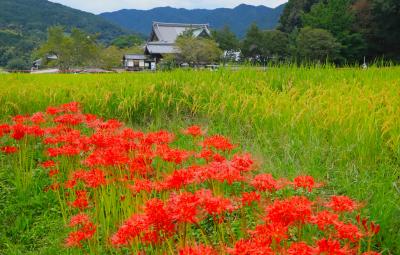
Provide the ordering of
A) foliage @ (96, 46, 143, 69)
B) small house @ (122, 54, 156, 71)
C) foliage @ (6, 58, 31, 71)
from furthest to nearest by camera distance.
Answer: foliage @ (6, 58, 31, 71) < small house @ (122, 54, 156, 71) < foliage @ (96, 46, 143, 69)

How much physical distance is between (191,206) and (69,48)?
36.3 metres

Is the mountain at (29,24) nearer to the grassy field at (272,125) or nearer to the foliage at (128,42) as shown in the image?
the foliage at (128,42)

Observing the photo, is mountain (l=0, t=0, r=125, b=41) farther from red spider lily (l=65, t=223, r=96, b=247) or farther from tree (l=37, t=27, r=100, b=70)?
red spider lily (l=65, t=223, r=96, b=247)

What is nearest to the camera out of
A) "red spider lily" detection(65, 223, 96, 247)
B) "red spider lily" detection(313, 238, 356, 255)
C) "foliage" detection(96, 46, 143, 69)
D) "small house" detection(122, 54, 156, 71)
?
"red spider lily" detection(313, 238, 356, 255)

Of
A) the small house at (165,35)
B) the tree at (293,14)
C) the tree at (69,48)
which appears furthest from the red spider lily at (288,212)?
the small house at (165,35)

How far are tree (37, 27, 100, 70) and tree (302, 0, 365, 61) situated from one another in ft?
59.8

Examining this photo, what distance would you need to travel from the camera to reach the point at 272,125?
4.58m

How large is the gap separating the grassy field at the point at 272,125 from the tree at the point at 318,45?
19838 mm

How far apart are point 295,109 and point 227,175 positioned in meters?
2.85

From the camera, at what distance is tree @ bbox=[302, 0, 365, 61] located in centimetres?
2702

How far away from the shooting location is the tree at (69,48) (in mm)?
35438

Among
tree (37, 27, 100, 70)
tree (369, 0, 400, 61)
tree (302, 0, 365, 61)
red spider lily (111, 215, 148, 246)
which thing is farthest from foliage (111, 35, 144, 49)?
red spider lily (111, 215, 148, 246)

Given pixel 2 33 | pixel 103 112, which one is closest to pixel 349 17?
pixel 103 112

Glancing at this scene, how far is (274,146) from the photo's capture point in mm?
4242
